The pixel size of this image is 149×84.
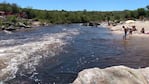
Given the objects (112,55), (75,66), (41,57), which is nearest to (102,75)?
(75,66)

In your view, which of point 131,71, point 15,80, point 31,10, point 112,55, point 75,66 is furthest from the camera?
point 31,10

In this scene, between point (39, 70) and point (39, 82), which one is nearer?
point (39, 82)

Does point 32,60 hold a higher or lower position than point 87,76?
lower

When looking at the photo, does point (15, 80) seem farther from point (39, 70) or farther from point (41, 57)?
point (41, 57)

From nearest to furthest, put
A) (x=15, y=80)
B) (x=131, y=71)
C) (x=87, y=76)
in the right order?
(x=87, y=76)
(x=131, y=71)
(x=15, y=80)

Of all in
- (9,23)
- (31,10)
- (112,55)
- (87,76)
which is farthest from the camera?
(31,10)

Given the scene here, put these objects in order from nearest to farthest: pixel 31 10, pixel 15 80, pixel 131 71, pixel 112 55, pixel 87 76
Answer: pixel 87 76
pixel 131 71
pixel 15 80
pixel 112 55
pixel 31 10

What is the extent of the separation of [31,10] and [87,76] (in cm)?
12353

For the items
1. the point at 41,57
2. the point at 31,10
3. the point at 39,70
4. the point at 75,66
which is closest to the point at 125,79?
the point at 39,70

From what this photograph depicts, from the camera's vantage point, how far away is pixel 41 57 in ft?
95.2

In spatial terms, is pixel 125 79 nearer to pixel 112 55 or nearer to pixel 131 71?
pixel 131 71

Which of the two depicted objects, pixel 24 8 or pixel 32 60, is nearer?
pixel 32 60

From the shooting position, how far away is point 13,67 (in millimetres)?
23312

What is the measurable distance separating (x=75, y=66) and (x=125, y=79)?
12335 mm
